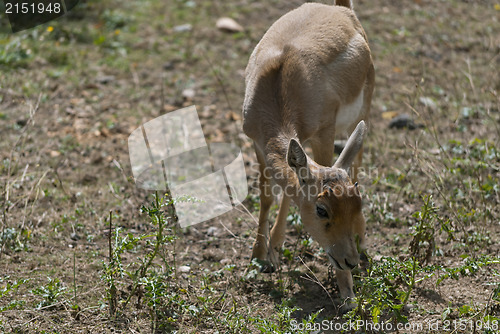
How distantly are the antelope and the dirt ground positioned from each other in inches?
17.2

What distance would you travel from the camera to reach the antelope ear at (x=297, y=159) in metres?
4.73

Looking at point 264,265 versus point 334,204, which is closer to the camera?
point 334,204

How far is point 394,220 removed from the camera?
20.4ft

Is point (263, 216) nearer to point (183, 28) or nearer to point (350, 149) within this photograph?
point (350, 149)

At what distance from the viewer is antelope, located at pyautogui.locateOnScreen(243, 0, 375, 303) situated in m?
4.68

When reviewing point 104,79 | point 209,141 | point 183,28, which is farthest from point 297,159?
point 183,28

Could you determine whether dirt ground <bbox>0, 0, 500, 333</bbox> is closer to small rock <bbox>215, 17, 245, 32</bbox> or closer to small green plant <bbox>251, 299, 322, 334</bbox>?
small rock <bbox>215, 17, 245, 32</bbox>

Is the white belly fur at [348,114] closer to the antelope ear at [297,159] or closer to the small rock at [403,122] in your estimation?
the antelope ear at [297,159]

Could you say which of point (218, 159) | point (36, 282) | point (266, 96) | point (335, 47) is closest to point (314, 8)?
point (335, 47)

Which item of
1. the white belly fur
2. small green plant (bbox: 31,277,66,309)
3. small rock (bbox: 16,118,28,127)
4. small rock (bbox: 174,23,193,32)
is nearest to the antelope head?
the white belly fur

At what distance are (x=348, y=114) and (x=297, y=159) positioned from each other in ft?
4.87

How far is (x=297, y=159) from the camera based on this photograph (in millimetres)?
4812

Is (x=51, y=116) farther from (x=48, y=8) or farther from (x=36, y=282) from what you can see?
(x=36, y=282)

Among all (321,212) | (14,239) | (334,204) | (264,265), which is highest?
(334,204)
